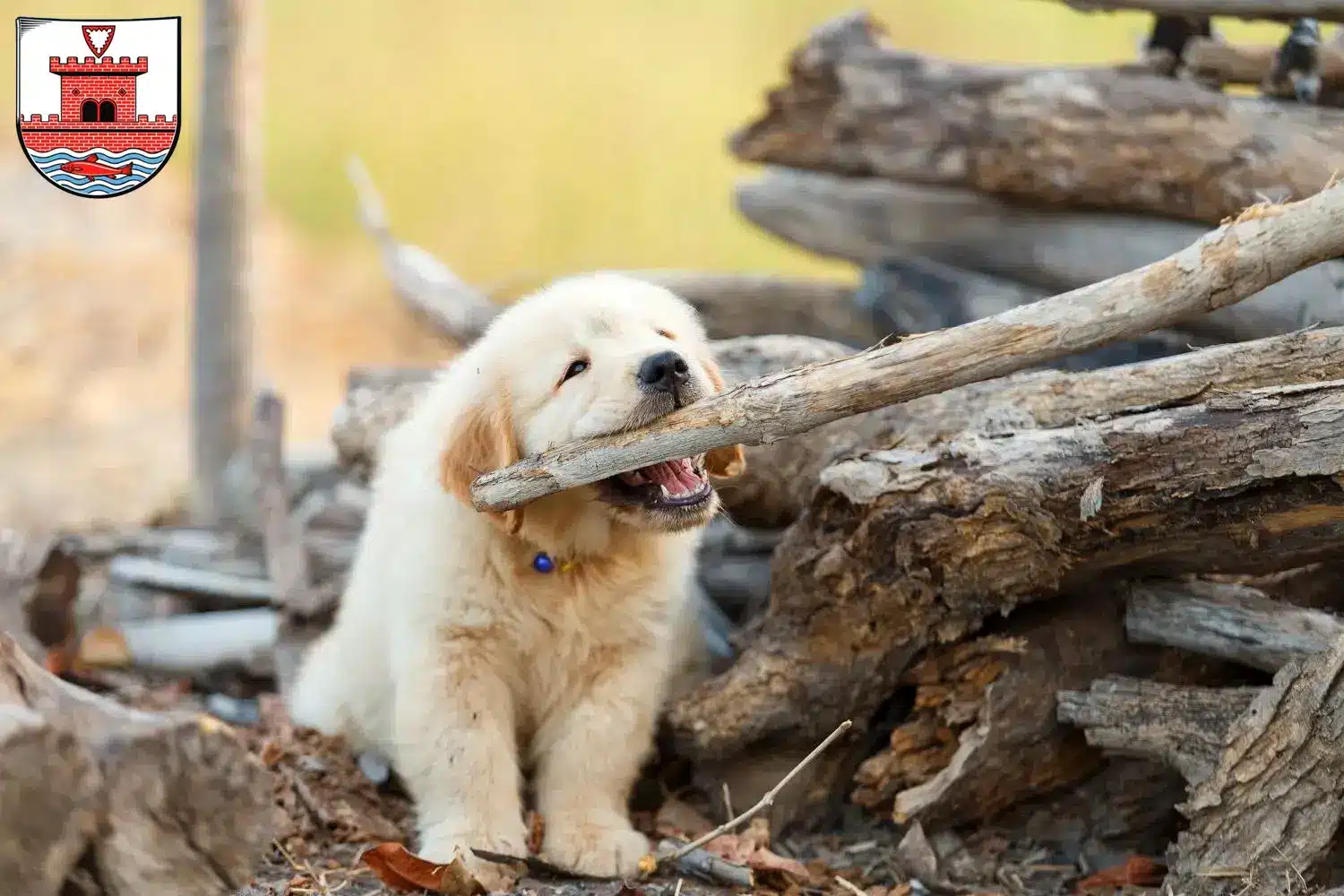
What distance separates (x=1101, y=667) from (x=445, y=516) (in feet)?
6.28

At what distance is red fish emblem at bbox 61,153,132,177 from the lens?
4.22 m

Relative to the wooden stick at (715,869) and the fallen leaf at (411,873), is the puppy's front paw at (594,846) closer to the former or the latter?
the wooden stick at (715,869)

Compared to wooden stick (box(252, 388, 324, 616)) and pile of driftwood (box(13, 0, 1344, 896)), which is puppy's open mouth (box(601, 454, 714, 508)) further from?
wooden stick (box(252, 388, 324, 616))

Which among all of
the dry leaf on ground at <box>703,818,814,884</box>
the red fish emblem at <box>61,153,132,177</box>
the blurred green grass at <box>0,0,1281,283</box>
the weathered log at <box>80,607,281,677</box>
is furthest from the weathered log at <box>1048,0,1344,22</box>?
the blurred green grass at <box>0,0,1281,283</box>

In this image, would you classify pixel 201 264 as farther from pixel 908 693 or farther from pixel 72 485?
pixel 908 693

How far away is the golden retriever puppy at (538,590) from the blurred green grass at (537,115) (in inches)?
247

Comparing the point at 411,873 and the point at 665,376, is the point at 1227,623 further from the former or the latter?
the point at 411,873

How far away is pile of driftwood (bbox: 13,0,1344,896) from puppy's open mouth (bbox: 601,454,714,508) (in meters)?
0.36

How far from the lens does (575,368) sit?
11.6 ft

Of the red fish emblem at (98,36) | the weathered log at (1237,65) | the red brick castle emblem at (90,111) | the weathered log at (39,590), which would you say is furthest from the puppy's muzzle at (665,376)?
the weathered log at (39,590)

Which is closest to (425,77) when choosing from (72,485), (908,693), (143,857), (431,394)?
(72,485)

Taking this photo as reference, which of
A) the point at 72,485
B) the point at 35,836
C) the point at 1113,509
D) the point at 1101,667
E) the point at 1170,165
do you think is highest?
the point at 1170,165

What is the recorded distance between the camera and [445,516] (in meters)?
3.77

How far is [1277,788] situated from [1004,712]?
73cm
